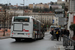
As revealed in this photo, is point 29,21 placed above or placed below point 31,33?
above

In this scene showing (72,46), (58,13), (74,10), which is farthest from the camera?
(74,10)

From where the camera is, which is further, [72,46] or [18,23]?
[18,23]

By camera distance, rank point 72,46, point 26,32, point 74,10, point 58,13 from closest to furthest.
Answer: point 72,46 < point 26,32 < point 58,13 < point 74,10

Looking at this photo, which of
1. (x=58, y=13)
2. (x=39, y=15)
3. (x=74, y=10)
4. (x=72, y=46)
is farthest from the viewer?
(x=39, y=15)

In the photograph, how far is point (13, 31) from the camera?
1986 centimetres

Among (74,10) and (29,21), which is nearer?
(29,21)

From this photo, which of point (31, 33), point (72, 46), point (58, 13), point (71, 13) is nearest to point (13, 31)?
point (31, 33)

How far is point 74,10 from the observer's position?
29.1 meters

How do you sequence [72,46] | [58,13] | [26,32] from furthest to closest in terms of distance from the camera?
[58,13], [26,32], [72,46]

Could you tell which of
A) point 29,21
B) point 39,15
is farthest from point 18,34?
point 39,15

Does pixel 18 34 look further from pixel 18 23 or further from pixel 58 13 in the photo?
pixel 58 13

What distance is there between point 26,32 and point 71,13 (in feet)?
40.3

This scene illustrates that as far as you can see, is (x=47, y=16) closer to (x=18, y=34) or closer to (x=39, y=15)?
(x=39, y=15)

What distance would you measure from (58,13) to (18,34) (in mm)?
6650
